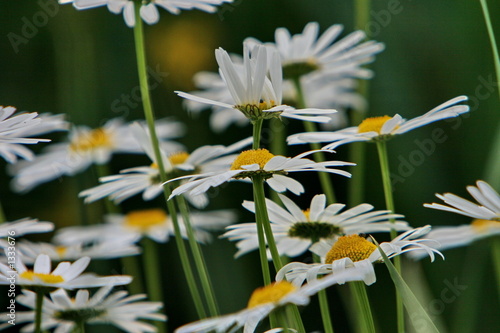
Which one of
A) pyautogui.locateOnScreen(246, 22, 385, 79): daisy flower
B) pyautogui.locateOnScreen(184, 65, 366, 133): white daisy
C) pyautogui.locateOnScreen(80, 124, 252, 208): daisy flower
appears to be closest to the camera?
pyautogui.locateOnScreen(80, 124, 252, 208): daisy flower

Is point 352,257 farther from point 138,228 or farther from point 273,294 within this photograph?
point 138,228

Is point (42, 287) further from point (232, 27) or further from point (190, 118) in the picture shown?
point (232, 27)

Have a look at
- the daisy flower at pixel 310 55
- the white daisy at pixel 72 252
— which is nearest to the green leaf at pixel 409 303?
the white daisy at pixel 72 252

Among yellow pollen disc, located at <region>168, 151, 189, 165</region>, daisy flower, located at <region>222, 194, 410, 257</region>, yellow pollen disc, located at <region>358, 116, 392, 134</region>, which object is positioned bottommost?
daisy flower, located at <region>222, 194, 410, 257</region>

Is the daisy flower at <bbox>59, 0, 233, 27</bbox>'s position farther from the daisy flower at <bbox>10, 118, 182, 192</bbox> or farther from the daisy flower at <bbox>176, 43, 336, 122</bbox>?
the daisy flower at <bbox>10, 118, 182, 192</bbox>

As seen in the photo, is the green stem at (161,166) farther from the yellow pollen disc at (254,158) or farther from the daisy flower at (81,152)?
the daisy flower at (81,152)

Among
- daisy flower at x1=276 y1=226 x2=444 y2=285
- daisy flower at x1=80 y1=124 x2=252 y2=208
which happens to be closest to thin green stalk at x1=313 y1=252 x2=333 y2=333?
daisy flower at x1=276 y1=226 x2=444 y2=285

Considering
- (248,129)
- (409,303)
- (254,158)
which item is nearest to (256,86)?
(254,158)

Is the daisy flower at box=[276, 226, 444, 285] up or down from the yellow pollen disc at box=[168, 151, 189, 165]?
down
